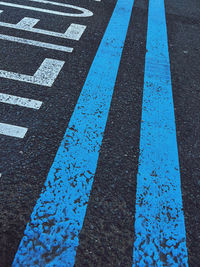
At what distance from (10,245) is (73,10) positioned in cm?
445

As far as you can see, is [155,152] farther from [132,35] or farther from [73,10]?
[73,10]

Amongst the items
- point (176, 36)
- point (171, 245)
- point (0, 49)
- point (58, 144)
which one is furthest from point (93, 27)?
point (171, 245)

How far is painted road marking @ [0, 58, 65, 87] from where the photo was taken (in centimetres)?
287

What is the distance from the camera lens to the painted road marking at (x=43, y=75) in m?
2.87

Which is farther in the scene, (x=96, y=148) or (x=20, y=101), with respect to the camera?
(x=20, y=101)

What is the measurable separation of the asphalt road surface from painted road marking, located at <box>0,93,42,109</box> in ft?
0.05

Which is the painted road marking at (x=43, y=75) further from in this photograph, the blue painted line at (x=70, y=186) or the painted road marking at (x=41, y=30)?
the painted road marking at (x=41, y=30)

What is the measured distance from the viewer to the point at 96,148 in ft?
7.20

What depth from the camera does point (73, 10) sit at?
16.4 feet

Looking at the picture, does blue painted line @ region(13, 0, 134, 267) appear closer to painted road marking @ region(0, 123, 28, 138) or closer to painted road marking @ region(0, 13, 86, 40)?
painted road marking @ region(0, 123, 28, 138)

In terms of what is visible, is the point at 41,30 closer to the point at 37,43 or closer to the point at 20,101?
the point at 37,43

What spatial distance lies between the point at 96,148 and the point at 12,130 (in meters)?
0.66

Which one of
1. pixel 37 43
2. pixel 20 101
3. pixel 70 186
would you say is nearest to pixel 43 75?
pixel 20 101

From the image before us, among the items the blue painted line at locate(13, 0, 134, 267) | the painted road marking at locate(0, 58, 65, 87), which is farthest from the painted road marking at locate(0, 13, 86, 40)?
the blue painted line at locate(13, 0, 134, 267)
